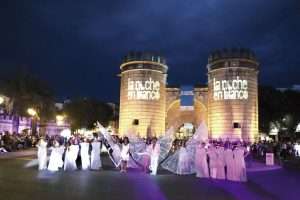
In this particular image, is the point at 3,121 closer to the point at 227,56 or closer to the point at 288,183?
the point at 227,56

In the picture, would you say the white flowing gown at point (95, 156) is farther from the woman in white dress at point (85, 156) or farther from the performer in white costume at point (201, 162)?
the performer in white costume at point (201, 162)

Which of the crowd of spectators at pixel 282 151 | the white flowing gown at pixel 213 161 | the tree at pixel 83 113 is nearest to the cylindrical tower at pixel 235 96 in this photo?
the tree at pixel 83 113

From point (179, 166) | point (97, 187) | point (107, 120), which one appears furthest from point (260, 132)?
point (97, 187)

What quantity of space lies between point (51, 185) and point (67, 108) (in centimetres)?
5374

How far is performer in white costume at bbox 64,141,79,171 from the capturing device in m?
19.3

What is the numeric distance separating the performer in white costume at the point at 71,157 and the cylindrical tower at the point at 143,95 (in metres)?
37.9

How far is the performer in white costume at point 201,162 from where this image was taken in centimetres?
1761

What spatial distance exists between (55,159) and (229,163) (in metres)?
7.61

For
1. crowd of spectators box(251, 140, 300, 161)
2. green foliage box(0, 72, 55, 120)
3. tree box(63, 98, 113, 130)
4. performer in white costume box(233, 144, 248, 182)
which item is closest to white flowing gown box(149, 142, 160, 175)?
performer in white costume box(233, 144, 248, 182)

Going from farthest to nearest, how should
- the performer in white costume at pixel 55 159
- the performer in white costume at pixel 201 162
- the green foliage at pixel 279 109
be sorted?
the green foliage at pixel 279 109 < the performer in white costume at pixel 55 159 < the performer in white costume at pixel 201 162

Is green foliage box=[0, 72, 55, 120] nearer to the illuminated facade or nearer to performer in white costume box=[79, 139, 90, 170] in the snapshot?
the illuminated facade

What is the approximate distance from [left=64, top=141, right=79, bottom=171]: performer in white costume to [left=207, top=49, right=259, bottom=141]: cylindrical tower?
38.6m

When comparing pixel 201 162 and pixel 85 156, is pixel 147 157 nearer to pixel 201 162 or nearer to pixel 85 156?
pixel 85 156

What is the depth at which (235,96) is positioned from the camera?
5675cm
